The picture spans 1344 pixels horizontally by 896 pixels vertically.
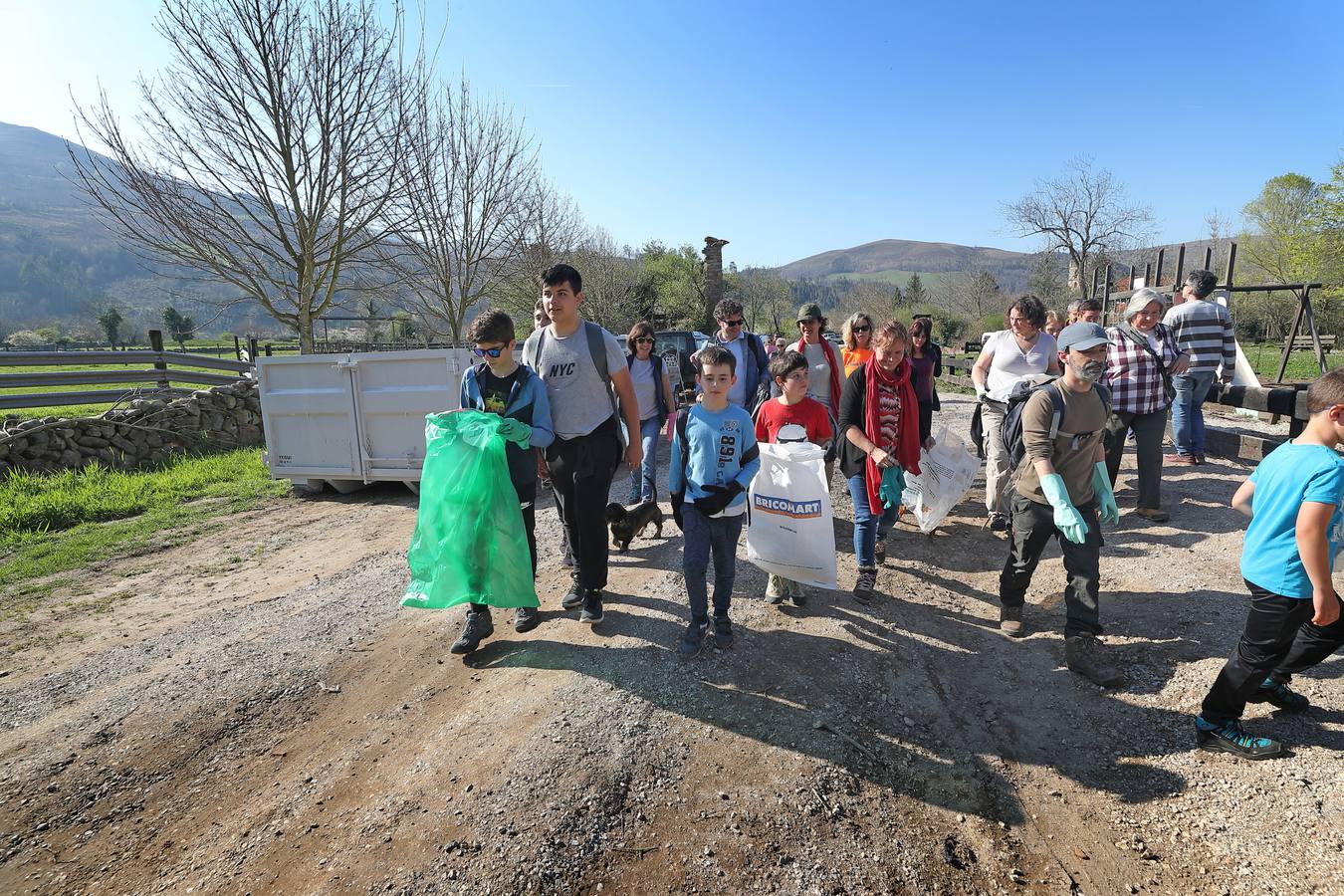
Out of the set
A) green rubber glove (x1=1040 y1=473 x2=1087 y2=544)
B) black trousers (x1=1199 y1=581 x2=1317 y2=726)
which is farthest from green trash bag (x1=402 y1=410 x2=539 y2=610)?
black trousers (x1=1199 y1=581 x2=1317 y2=726)

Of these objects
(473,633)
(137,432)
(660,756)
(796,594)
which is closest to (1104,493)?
(796,594)

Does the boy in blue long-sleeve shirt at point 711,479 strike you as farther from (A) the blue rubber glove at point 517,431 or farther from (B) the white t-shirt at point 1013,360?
(B) the white t-shirt at point 1013,360

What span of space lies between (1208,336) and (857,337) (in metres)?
3.76

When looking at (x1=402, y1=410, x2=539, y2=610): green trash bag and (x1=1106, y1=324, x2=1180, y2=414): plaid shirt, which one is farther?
(x1=1106, y1=324, x2=1180, y2=414): plaid shirt

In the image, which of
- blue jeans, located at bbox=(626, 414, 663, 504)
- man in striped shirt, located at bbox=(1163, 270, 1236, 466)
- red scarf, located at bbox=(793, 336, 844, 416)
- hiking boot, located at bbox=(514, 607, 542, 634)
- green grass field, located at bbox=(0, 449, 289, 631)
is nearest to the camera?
hiking boot, located at bbox=(514, 607, 542, 634)

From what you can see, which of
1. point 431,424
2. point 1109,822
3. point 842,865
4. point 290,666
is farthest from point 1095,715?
point 290,666

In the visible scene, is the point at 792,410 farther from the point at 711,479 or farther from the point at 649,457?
the point at 649,457

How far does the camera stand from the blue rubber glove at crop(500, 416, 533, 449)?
331 centimetres

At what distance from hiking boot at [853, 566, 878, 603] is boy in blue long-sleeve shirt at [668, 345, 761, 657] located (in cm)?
107

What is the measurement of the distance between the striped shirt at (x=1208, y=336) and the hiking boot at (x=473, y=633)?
21.8 ft

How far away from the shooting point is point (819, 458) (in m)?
3.39

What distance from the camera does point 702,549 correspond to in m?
3.33

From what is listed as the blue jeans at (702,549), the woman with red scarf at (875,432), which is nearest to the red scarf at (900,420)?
the woman with red scarf at (875,432)

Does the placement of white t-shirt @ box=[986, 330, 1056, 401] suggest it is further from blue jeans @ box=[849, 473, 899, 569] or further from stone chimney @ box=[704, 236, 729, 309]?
stone chimney @ box=[704, 236, 729, 309]
